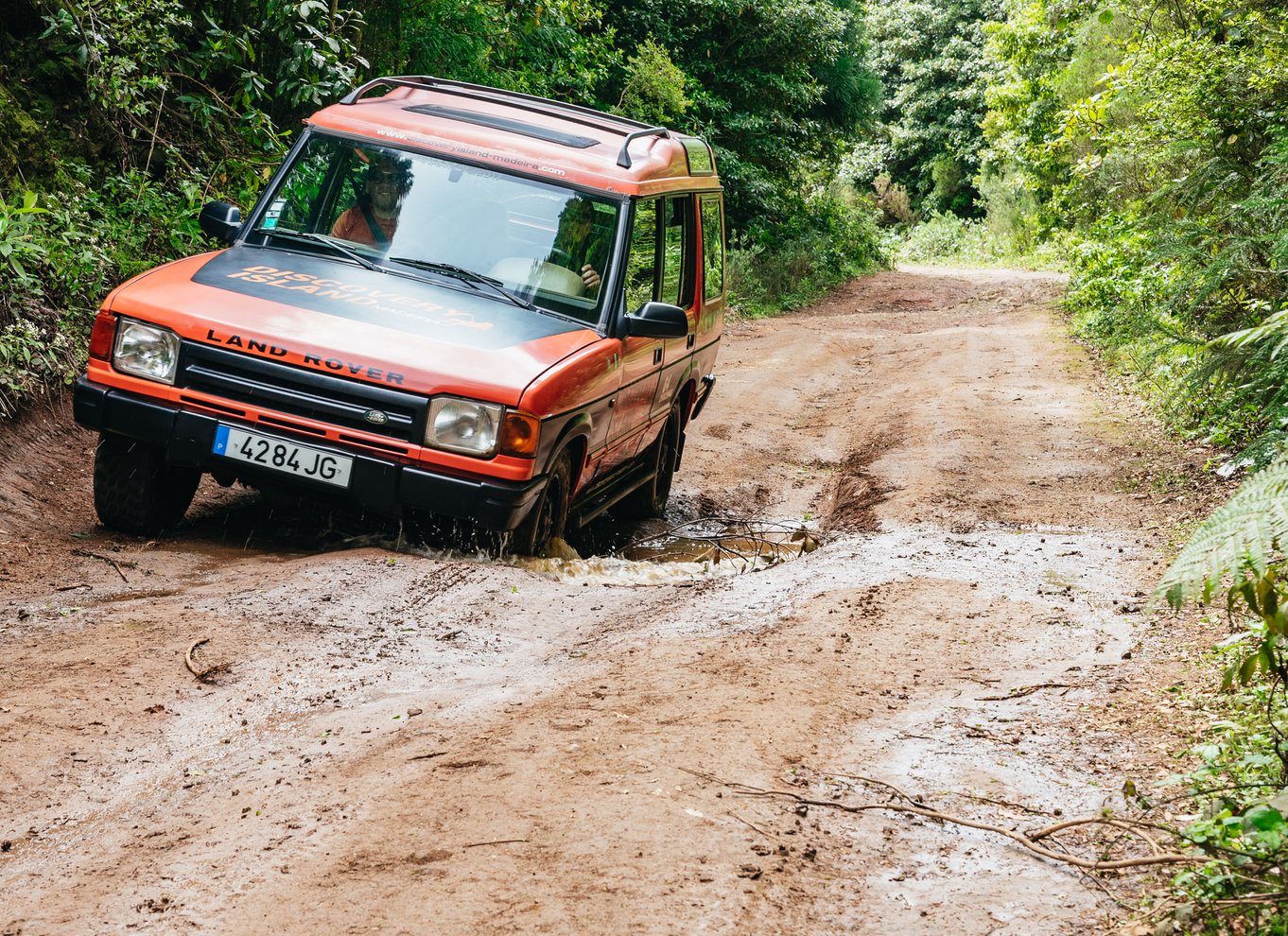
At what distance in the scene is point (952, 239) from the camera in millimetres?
42219

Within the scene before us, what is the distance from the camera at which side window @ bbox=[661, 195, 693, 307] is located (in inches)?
278

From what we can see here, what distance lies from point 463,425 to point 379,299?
2.75 ft

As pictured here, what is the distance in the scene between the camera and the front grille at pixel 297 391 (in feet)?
16.9

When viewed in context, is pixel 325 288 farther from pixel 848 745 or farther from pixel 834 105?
pixel 834 105

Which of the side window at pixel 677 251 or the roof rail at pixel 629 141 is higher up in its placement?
the roof rail at pixel 629 141

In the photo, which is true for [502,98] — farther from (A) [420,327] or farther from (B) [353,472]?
(B) [353,472]

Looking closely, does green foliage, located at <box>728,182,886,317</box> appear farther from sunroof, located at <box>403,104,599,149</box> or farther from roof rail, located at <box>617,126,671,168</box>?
sunroof, located at <box>403,104,599,149</box>

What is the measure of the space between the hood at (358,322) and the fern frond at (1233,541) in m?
2.91

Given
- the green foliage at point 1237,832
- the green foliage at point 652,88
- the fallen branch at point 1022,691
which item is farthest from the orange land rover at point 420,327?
the green foliage at point 652,88

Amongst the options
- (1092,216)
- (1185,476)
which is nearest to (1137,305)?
(1185,476)

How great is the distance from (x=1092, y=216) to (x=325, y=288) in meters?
23.6

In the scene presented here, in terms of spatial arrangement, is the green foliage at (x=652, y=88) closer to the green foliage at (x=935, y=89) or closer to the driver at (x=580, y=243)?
the driver at (x=580, y=243)

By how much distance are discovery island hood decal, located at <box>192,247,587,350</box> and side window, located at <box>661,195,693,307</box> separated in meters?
1.31

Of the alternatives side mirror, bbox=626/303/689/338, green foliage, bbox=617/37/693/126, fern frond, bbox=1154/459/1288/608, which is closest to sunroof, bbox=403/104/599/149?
side mirror, bbox=626/303/689/338
